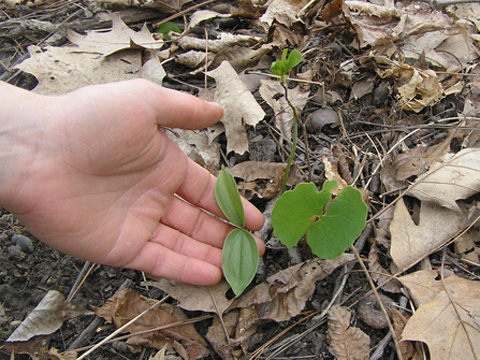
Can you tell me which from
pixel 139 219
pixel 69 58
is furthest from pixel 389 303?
pixel 69 58

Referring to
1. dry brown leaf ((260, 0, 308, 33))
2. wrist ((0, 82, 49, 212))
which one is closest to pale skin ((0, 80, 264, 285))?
wrist ((0, 82, 49, 212))

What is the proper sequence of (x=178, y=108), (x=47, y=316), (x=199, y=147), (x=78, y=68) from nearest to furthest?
1. (x=178, y=108)
2. (x=47, y=316)
3. (x=199, y=147)
4. (x=78, y=68)

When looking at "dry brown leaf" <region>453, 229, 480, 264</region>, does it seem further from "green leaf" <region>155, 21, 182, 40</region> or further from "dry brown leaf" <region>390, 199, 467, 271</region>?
"green leaf" <region>155, 21, 182, 40</region>

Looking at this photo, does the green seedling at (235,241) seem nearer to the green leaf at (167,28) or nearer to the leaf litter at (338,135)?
the leaf litter at (338,135)

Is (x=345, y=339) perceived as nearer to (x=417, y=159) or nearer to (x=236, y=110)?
(x=417, y=159)

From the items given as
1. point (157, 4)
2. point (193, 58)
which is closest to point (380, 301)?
point (193, 58)

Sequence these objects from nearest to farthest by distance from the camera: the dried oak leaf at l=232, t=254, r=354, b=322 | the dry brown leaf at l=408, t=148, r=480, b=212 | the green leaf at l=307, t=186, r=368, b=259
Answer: the green leaf at l=307, t=186, r=368, b=259 < the dried oak leaf at l=232, t=254, r=354, b=322 < the dry brown leaf at l=408, t=148, r=480, b=212

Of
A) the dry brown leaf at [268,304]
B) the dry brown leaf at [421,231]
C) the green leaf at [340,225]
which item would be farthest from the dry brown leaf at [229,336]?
the dry brown leaf at [421,231]
